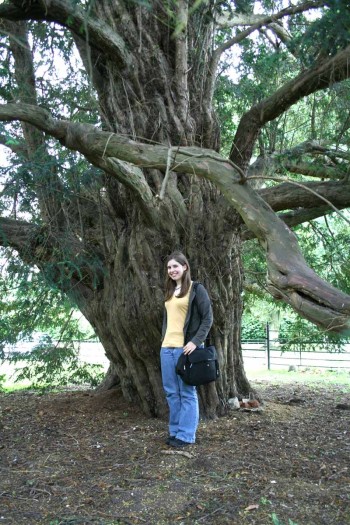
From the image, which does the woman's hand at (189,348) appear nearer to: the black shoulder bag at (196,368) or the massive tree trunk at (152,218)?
the black shoulder bag at (196,368)

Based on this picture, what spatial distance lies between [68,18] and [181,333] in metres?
3.17

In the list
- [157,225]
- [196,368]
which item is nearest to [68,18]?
[157,225]

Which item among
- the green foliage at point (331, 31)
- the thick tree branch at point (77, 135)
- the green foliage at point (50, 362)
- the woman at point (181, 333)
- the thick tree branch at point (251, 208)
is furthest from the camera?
the green foliage at point (50, 362)

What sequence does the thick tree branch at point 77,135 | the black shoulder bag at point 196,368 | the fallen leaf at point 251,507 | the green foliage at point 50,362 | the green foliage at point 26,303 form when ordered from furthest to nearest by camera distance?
1. the green foliage at point 50,362
2. the green foliage at point 26,303
3. the black shoulder bag at point 196,368
4. the thick tree branch at point 77,135
5. the fallen leaf at point 251,507

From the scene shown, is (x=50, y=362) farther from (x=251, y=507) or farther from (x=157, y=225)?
(x=251, y=507)

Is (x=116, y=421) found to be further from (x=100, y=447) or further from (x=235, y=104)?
(x=235, y=104)

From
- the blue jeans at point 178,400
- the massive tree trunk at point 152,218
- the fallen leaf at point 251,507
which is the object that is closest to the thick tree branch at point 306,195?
the massive tree trunk at point 152,218

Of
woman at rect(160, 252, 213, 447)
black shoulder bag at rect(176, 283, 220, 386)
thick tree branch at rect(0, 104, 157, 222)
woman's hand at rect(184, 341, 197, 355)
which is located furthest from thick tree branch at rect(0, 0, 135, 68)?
black shoulder bag at rect(176, 283, 220, 386)

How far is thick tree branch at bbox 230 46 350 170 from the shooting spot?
5230 millimetres

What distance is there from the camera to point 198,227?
6750 mm

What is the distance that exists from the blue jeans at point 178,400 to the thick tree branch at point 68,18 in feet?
10.6

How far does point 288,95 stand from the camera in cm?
577

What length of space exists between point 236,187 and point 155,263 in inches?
96.7

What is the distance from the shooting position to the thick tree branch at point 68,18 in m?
5.68
